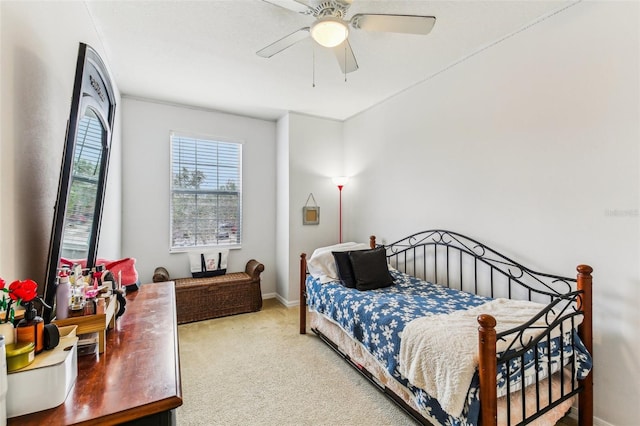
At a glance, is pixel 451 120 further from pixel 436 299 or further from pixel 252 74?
pixel 252 74

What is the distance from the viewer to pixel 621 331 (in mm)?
1774

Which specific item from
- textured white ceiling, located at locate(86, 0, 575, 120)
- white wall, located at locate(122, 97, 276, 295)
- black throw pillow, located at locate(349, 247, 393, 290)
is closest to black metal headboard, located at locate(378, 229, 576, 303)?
black throw pillow, located at locate(349, 247, 393, 290)

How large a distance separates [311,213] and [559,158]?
2.79m

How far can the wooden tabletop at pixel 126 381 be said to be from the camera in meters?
0.78

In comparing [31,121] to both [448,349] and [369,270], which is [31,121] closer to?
[448,349]

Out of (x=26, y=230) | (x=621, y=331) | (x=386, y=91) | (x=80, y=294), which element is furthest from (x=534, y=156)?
(x=26, y=230)

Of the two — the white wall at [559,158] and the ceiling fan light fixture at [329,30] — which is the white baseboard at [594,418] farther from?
the ceiling fan light fixture at [329,30]

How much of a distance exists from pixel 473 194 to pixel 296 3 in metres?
2.02

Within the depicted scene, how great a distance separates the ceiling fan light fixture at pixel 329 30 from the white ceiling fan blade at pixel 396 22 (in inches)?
6.0

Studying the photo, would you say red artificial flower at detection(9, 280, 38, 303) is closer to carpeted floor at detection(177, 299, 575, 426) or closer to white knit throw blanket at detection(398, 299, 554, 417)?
carpeted floor at detection(177, 299, 575, 426)

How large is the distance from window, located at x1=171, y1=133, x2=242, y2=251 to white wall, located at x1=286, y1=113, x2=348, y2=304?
781 millimetres

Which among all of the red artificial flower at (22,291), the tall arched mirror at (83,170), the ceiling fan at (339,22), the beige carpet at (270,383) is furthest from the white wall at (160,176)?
the red artificial flower at (22,291)

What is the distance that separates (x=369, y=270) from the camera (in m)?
2.84

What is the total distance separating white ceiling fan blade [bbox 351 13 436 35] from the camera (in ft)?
5.54
